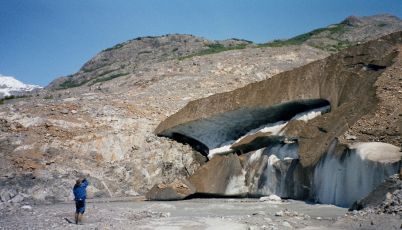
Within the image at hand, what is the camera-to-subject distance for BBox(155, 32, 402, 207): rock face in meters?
16.0

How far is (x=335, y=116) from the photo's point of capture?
19.9 meters

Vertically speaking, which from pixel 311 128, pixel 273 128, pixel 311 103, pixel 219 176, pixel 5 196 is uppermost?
pixel 311 103

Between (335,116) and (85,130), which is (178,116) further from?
(335,116)

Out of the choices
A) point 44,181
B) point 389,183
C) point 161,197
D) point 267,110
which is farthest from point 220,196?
point 389,183

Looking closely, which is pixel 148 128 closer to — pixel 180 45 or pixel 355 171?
pixel 355 171

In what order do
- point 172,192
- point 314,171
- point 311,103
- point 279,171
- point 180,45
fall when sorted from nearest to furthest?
point 314,171
point 279,171
point 172,192
point 311,103
point 180,45

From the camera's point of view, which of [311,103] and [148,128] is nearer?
[311,103]

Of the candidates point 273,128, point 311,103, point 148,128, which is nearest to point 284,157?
point 273,128

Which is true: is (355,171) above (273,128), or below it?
below

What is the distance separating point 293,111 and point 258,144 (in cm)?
243

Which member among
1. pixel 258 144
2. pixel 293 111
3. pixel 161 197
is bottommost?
pixel 161 197

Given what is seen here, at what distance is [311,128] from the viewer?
20734mm

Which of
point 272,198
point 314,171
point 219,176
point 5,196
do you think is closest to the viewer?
point 314,171

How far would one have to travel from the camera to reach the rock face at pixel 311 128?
1595cm
